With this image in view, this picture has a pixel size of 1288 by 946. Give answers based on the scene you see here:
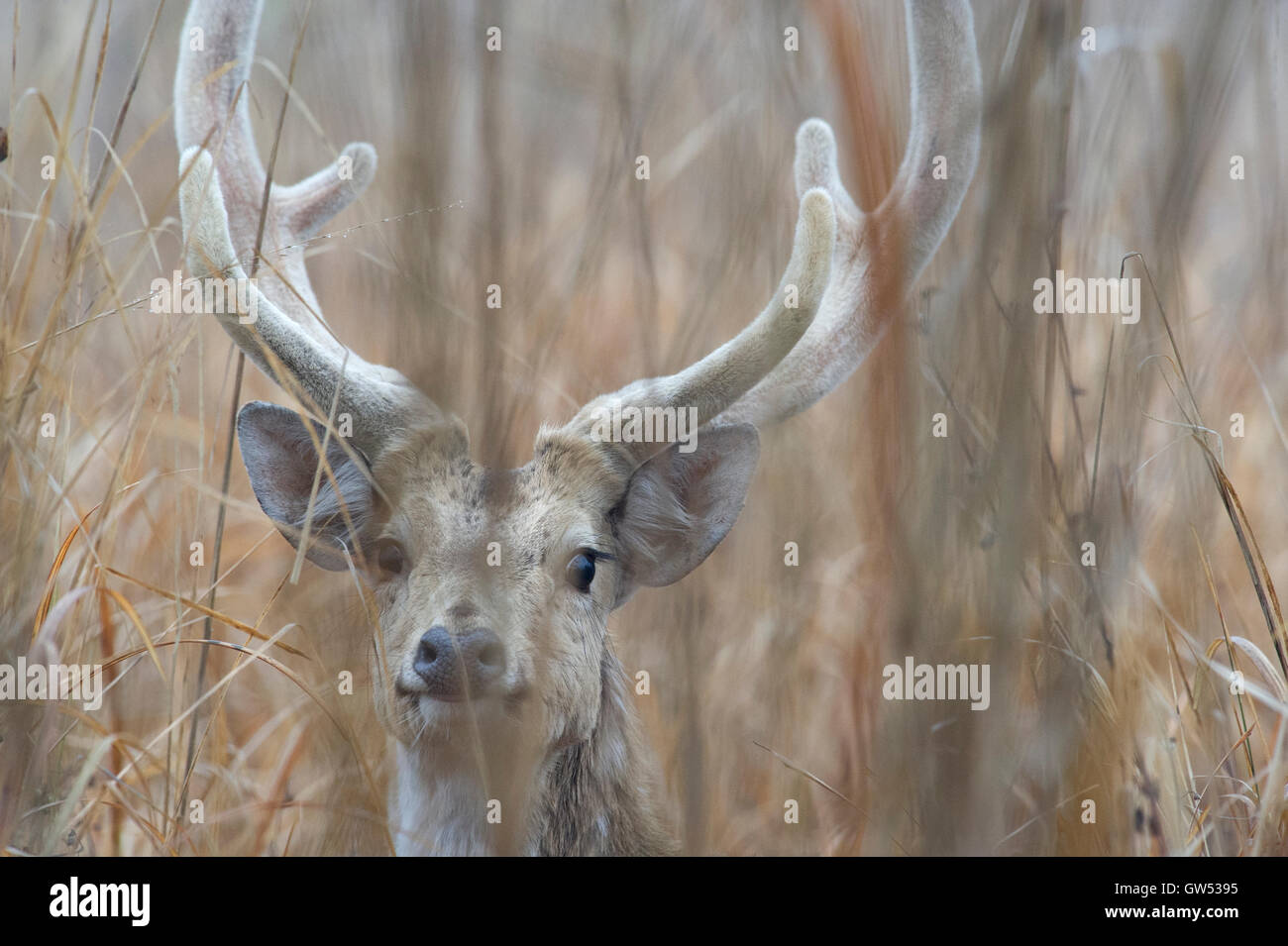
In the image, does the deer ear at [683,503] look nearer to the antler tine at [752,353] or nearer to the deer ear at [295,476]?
the antler tine at [752,353]

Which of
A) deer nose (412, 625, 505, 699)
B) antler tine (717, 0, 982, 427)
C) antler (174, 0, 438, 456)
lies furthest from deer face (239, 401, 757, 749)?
antler tine (717, 0, 982, 427)

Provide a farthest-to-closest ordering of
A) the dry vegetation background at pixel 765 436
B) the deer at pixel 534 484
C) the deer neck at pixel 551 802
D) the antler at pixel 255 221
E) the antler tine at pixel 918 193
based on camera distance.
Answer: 1. the antler tine at pixel 918 193
2. the deer neck at pixel 551 802
3. the antler at pixel 255 221
4. the deer at pixel 534 484
5. the dry vegetation background at pixel 765 436

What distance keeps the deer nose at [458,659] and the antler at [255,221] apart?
1.56 feet

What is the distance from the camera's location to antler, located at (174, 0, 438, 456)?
223 cm

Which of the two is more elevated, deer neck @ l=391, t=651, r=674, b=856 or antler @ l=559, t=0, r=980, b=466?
antler @ l=559, t=0, r=980, b=466

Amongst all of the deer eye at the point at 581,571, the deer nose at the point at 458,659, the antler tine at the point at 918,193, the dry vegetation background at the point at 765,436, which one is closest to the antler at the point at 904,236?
the antler tine at the point at 918,193

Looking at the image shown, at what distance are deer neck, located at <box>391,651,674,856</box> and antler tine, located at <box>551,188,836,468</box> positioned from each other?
593mm

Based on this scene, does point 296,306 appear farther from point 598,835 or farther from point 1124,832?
point 1124,832

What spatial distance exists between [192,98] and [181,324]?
64cm

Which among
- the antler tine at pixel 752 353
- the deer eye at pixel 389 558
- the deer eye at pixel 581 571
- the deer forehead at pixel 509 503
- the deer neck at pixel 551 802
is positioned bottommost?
the deer neck at pixel 551 802

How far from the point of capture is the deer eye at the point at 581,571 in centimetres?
228

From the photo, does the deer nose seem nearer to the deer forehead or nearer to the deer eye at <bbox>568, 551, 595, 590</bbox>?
the deer forehead

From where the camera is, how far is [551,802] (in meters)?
2.40
